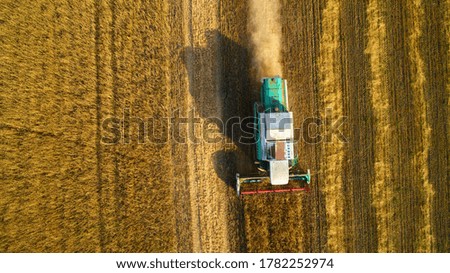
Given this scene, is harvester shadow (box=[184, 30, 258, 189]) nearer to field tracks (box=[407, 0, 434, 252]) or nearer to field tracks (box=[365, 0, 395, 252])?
field tracks (box=[365, 0, 395, 252])

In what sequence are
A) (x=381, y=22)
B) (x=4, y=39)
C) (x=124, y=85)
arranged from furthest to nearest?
(x=381, y=22) < (x=124, y=85) < (x=4, y=39)

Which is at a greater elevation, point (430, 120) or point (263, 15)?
point (263, 15)

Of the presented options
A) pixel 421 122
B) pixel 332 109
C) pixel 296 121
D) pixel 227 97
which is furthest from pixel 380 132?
pixel 227 97

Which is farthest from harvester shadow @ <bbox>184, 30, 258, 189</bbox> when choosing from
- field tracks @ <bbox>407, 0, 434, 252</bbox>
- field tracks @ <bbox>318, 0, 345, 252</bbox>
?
field tracks @ <bbox>407, 0, 434, 252</bbox>

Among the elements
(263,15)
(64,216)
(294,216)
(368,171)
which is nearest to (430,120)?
(368,171)

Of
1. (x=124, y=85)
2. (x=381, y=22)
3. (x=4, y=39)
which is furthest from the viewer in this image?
(x=381, y=22)

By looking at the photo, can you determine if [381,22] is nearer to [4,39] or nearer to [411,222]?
[411,222]

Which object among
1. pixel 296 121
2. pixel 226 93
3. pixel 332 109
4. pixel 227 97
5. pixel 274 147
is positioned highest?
pixel 226 93

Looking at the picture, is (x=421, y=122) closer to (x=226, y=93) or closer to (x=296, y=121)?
(x=296, y=121)
